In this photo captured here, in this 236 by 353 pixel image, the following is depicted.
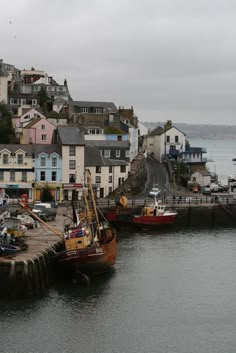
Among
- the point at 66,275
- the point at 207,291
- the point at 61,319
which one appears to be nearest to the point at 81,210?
the point at 66,275

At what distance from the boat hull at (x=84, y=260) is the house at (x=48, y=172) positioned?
25.2 meters

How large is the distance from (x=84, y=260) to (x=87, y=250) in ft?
1.97

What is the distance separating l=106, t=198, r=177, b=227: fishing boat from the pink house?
17.5 m

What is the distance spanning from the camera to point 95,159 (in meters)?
73.4

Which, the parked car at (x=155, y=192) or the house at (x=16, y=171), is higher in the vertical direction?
the house at (x=16, y=171)

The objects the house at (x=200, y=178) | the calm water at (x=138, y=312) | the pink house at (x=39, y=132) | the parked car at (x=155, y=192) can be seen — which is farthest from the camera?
the house at (x=200, y=178)

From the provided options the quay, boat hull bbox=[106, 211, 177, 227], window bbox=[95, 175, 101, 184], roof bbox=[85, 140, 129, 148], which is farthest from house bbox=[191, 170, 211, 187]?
the quay

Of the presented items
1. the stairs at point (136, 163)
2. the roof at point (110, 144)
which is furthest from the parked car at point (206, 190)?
the roof at point (110, 144)

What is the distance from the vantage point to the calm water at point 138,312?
31984mm

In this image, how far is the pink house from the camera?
78.1 meters

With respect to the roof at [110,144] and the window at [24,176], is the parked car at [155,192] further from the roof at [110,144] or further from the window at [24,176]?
the window at [24,176]

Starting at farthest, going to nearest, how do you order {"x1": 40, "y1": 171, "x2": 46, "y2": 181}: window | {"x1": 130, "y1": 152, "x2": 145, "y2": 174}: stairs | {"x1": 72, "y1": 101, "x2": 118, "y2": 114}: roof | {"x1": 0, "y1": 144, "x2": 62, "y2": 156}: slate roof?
{"x1": 72, "y1": 101, "x2": 118, "y2": 114}: roof
{"x1": 130, "y1": 152, "x2": 145, "y2": 174}: stairs
{"x1": 0, "y1": 144, "x2": 62, "y2": 156}: slate roof
{"x1": 40, "y1": 171, "x2": 46, "y2": 181}: window

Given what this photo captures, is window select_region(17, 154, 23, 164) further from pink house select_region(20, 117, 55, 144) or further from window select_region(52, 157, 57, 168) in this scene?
pink house select_region(20, 117, 55, 144)

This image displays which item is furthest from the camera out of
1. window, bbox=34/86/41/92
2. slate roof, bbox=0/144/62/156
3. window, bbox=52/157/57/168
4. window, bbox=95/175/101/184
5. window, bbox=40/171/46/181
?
window, bbox=34/86/41/92
